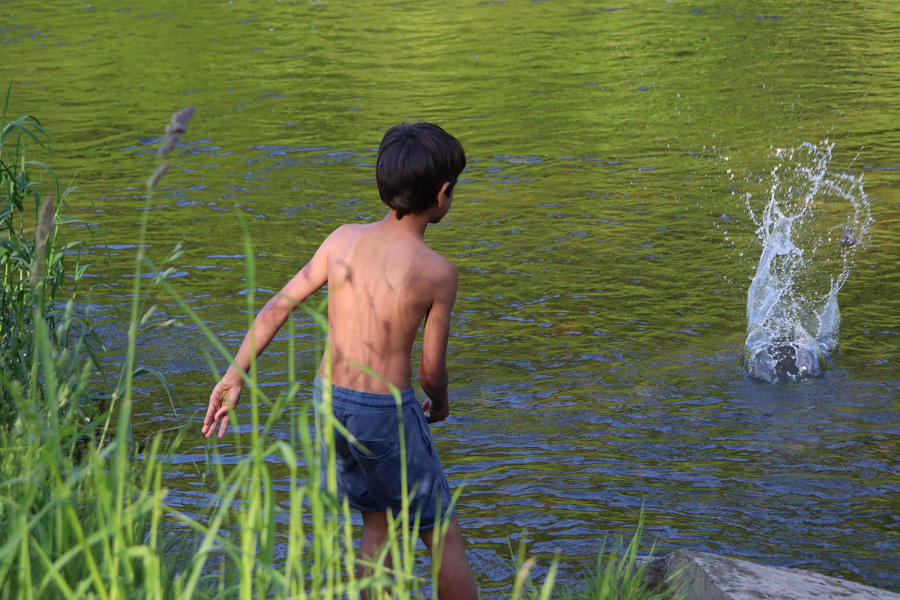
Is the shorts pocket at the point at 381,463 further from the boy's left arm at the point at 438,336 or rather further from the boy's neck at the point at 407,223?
the boy's neck at the point at 407,223

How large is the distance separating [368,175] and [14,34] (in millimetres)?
11365

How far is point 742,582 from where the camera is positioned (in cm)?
297

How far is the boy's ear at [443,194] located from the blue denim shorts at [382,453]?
0.58 meters

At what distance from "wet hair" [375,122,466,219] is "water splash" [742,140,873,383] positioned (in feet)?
9.26

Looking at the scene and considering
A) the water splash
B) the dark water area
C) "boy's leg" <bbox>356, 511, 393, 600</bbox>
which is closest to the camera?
"boy's leg" <bbox>356, 511, 393, 600</bbox>

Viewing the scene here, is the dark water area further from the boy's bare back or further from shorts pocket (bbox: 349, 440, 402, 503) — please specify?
the boy's bare back

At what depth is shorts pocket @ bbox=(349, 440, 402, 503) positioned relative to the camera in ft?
9.84

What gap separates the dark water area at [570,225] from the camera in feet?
13.7

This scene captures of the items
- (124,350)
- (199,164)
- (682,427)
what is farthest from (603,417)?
(199,164)

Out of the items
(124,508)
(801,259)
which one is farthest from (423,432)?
(801,259)

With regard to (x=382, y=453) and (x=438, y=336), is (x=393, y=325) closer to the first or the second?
(x=438, y=336)

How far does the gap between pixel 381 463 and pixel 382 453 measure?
1.3 inches

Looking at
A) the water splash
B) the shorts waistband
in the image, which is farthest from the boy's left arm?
the water splash

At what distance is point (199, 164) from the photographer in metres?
9.76
